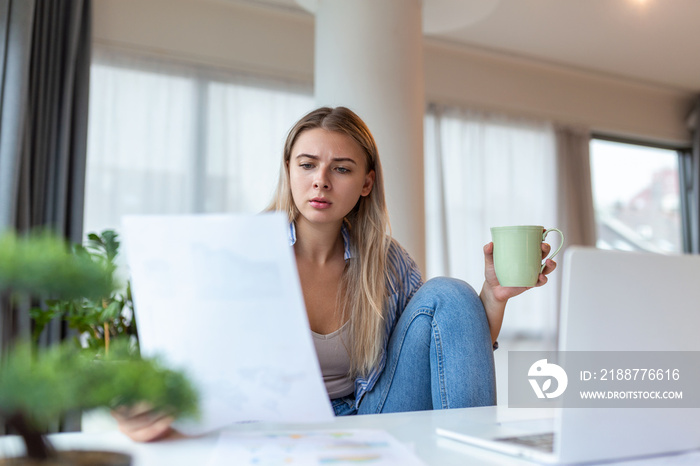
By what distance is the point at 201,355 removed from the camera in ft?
2.03

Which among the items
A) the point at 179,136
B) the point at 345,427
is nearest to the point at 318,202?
the point at 345,427

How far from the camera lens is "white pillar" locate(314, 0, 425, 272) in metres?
2.70

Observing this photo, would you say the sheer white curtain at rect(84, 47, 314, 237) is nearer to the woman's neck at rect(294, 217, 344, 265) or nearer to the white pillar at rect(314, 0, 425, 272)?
the white pillar at rect(314, 0, 425, 272)

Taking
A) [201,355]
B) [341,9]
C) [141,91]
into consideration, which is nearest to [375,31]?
[341,9]

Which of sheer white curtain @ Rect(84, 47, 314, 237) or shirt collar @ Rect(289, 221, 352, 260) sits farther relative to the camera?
sheer white curtain @ Rect(84, 47, 314, 237)

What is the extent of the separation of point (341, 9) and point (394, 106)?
1.56 feet

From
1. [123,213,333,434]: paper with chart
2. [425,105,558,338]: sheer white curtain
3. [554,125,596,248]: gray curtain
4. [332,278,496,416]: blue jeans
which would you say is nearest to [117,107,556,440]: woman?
[332,278,496,416]: blue jeans

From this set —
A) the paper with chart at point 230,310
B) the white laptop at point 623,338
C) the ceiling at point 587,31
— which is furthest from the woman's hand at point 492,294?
the ceiling at point 587,31

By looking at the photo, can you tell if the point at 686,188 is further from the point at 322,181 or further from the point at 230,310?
the point at 230,310

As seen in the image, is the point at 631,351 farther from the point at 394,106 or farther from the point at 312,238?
the point at 394,106

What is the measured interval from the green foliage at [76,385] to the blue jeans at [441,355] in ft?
2.62

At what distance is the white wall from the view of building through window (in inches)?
6.4

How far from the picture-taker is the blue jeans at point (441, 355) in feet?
3.76

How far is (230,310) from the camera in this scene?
Answer: 585 millimetres
